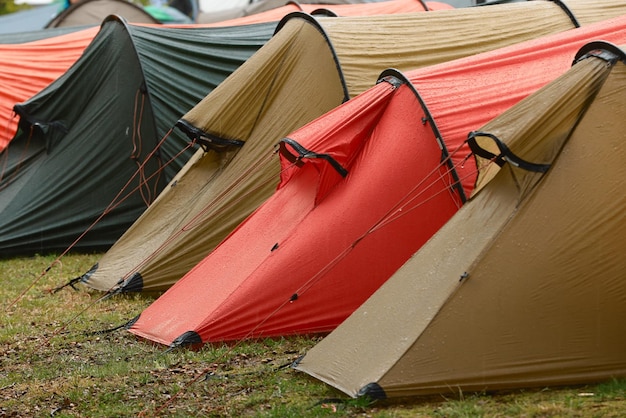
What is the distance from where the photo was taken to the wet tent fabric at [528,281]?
17.2ft

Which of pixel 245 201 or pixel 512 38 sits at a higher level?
pixel 512 38

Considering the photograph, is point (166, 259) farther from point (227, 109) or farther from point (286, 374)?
point (286, 374)

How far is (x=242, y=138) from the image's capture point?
876cm

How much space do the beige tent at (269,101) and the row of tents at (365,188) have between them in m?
0.02

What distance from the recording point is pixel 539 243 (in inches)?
212

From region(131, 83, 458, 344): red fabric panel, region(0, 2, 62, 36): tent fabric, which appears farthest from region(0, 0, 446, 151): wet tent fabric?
region(0, 2, 62, 36): tent fabric

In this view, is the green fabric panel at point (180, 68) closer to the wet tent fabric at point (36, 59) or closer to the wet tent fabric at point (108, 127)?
the wet tent fabric at point (108, 127)

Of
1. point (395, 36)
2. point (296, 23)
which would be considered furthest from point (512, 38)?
point (296, 23)

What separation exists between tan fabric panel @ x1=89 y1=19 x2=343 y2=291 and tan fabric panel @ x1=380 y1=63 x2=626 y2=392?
320 centimetres

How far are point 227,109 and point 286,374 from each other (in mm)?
3324

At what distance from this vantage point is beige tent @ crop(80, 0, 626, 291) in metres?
8.51

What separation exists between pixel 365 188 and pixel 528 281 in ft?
5.92

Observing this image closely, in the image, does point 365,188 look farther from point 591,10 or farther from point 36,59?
point 36,59

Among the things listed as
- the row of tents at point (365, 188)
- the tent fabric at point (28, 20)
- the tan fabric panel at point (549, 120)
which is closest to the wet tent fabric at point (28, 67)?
the row of tents at point (365, 188)
